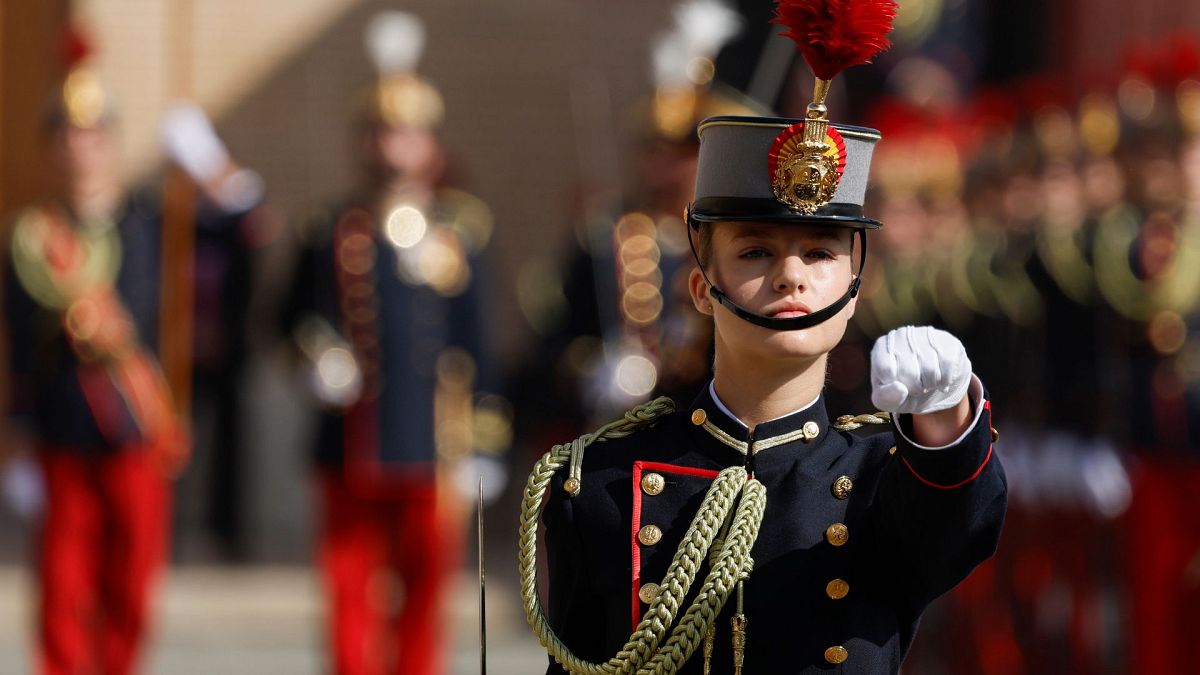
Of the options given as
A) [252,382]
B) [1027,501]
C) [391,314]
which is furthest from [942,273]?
[252,382]

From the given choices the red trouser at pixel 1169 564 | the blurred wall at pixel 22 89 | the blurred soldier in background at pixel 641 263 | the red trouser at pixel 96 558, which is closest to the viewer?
the blurred soldier in background at pixel 641 263

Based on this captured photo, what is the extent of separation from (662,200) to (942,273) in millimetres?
1800

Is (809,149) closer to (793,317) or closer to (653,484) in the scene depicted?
(793,317)

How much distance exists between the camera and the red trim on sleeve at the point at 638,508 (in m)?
3.29

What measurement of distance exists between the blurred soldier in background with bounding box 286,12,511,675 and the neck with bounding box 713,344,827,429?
4.20 m

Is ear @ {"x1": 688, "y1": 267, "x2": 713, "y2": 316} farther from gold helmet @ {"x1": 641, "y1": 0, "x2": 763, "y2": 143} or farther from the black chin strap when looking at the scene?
gold helmet @ {"x1": 641, "y1": 0, "x2": 763, "y2": 143}

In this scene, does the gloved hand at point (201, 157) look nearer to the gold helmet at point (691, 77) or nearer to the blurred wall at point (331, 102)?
the blurred wall at point (331, 102)

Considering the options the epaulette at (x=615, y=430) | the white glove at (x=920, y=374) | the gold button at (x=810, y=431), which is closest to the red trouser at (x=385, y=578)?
the epaulette at (x=615, y=430)

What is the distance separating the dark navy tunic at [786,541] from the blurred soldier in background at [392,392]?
162 inches

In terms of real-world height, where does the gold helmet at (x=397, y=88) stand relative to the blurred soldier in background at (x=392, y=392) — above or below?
above

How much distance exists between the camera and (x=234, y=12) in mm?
11484

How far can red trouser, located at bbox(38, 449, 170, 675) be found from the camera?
7.32m

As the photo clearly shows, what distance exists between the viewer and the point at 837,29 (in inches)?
123

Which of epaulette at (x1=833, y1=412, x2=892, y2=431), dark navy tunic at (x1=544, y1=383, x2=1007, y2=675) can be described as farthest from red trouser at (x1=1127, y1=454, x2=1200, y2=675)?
dark navy tunic at (x1=544, y1=383, x2=1007, y2=675)
